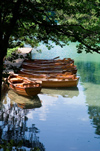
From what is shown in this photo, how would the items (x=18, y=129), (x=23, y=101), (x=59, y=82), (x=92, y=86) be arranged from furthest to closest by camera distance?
1. (x=92, y=86)
2. (x=59, y=82)
3. (x=23, y=101)
4. (x=18, y=129)

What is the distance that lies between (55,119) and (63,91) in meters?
5.80

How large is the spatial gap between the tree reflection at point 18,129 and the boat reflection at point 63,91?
4.10 metres

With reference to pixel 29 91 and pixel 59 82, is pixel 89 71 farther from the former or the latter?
pixel 29 91

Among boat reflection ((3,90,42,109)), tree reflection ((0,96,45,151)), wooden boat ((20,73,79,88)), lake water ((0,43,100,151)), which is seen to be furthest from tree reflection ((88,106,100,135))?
wooden boat ((20,73,79,88))

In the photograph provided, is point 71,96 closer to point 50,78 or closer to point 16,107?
point 50,78

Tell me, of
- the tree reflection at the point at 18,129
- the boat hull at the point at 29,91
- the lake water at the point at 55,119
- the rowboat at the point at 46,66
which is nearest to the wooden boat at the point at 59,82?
the lake water at the point at 55,119

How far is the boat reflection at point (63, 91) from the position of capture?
18.0 m

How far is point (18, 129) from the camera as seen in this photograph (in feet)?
36.7

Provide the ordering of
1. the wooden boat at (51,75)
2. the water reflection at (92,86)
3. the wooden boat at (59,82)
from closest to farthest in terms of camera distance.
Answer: the water reflection at (92,86) < the wooden boat at (59,82) < the wooden boat at (51,75)

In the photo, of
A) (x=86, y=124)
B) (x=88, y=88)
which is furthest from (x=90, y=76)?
(x=86, y=124)

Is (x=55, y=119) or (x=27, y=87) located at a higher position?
(x=27, y=87)

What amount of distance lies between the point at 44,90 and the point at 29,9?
1033 cm

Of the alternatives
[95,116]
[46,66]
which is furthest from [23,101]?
[46,66]

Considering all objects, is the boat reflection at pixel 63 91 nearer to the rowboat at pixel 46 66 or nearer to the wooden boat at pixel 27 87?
the wooden boat at pixel 27 87
